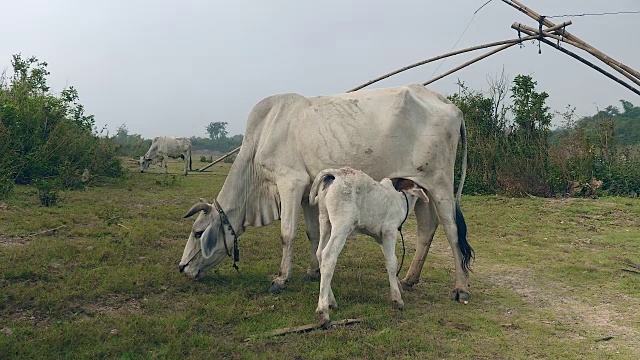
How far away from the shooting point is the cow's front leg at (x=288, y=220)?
20.5ft

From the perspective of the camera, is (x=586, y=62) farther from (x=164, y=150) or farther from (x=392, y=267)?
(x=164, y=150)

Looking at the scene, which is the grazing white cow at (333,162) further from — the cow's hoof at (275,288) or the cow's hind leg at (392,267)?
the cow's hind leg at (392,267)

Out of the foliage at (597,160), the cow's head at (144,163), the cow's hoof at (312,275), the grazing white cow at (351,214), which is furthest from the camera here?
the cow's head at (144,163)

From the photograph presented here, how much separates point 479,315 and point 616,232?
6353 millimetres

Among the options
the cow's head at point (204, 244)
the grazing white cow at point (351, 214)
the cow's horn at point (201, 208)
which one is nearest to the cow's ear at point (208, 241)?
the cow's head at point (204, 244)

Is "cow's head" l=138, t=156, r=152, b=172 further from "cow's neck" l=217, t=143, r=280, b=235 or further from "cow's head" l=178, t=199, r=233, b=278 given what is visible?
"cow's head" l=178, t=199, r=233, b=278

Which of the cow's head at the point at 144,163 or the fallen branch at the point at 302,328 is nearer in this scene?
the fallen branch at the point at 302,328

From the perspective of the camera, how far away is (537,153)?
15.4 metres

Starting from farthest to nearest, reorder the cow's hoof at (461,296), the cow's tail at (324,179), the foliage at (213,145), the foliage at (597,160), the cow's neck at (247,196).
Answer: the foliage at (213,145), the foliage at (597,160), the cow's neck at (247,196), the cow's hoof at (461,296), the cow's tail at (324,179)

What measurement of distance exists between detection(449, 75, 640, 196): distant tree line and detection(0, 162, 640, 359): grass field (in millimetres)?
5150

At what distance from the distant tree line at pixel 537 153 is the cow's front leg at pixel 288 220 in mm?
10197

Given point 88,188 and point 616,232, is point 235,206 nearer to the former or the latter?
point 616,232

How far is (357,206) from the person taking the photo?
5266 mm

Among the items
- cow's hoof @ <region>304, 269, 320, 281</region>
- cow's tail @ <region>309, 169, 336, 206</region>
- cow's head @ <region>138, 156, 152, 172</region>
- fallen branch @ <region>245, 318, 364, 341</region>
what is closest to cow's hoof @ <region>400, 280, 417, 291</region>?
cow's hoof @ <region>304, 269, 320, 281</region>
